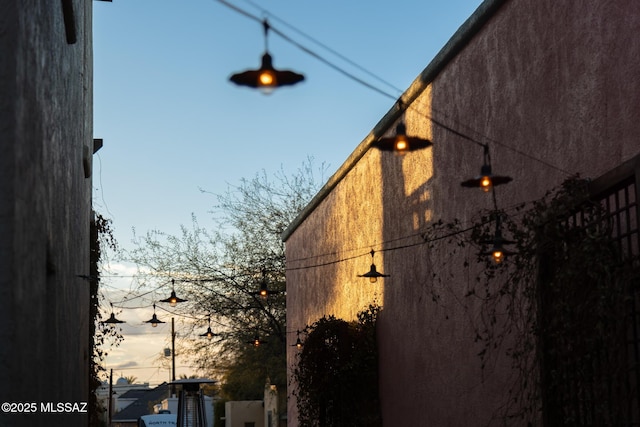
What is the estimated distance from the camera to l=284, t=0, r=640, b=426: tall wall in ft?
24.5

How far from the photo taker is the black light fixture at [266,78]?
5770 millimetres

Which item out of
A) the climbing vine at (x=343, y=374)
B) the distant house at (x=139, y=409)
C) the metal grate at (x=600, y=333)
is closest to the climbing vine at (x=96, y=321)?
the climbing vine at (x=343, y=374)

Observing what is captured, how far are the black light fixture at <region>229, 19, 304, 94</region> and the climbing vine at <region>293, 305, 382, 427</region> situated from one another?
9527 mm

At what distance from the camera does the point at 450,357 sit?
1114 cm

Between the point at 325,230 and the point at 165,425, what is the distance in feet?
58.0

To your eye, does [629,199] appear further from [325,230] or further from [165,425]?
[165,425]

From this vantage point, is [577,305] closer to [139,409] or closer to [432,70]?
[432,70]

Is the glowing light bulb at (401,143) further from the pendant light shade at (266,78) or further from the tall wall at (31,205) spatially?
the tall wall at (31,205)

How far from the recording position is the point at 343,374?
14.8m

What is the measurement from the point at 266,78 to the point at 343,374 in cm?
972

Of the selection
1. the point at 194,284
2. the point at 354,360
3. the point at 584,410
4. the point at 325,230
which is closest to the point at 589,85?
the point at 584,410

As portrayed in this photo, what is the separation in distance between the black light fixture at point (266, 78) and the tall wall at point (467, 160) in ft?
9.03

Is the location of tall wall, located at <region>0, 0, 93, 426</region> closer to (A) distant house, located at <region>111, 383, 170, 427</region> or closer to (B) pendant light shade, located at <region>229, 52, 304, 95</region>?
(B) pendant light shade, located at <region>229, 52, 304, 95</region>

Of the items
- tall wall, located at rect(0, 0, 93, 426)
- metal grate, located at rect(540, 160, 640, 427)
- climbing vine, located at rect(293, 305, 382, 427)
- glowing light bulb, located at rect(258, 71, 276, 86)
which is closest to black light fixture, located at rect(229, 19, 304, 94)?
glowing light bulb, located at rect(258, 71, 276, 86)
